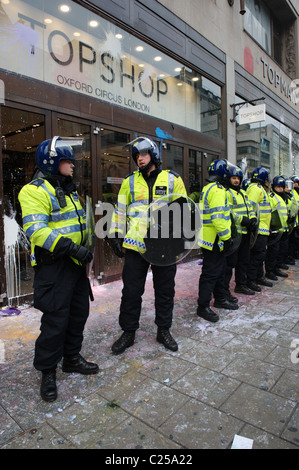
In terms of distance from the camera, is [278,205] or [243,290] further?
[278,205]

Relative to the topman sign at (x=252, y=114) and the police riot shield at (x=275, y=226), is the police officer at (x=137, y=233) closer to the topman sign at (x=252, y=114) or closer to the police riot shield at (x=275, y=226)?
the police riot shield at (x=275, y=226)

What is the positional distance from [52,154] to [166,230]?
1.22 metres

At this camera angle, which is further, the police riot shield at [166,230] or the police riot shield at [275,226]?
the police riot shield at [275,226]

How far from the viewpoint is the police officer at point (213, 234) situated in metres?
3.81

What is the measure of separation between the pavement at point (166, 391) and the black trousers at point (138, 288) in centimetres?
31

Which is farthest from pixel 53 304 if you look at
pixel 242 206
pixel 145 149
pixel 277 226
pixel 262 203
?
pixel 277 226

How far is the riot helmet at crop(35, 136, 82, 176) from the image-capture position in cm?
239

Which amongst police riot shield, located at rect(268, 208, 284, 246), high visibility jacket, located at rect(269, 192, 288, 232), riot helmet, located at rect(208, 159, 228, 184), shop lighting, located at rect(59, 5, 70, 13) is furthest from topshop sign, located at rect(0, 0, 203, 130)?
police riot shield, located at rect(268, 208, 284, 246)

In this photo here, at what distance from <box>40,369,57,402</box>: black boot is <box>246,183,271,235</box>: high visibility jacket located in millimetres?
4112

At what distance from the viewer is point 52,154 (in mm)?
2373

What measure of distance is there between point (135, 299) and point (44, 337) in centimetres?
99

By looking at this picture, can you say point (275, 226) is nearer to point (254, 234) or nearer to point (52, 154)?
point (254, 234)

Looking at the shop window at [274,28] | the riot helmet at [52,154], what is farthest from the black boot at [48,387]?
the shop window at [274,28]

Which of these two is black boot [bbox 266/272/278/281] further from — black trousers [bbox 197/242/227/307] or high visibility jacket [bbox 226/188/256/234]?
black trousers [bbox 197/242/227/307]
